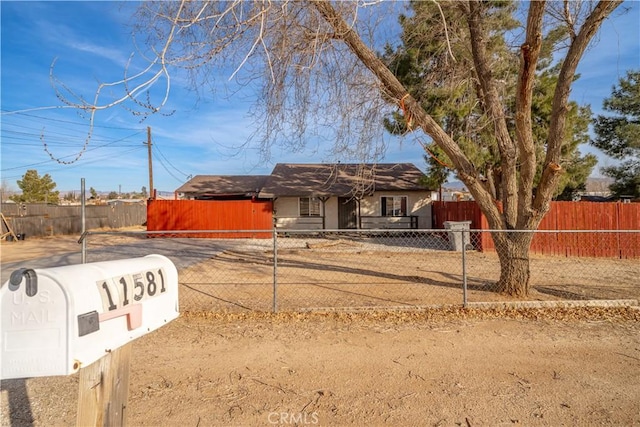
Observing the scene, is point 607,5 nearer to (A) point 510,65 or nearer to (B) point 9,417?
(A) point 510,65

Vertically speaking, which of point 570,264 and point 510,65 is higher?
point 510,65

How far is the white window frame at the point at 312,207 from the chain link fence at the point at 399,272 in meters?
5.41

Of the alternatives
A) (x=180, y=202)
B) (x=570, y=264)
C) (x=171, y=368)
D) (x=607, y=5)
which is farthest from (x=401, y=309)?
(x=180, y=202)

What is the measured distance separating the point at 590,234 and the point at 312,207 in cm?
1331

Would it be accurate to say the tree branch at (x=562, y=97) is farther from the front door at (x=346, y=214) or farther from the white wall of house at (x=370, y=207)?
the front door at (x=346, y=214)

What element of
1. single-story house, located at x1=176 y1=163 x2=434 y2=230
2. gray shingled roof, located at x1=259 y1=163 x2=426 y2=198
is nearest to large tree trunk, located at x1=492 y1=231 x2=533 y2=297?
gray shingled roof, located at x1=259 y1=163 x2=426 y2=198

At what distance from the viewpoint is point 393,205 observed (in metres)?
21.5

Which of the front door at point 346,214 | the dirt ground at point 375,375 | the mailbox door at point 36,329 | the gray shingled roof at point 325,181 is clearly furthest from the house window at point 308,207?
the mailbox door at point 36,329

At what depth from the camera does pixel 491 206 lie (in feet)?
21.5

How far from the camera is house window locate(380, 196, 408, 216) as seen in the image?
2147cm

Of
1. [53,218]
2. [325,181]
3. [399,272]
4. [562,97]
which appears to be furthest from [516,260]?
[53,218]

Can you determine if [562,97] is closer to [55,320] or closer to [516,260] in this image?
[516,260]

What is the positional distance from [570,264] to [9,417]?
42.5ft

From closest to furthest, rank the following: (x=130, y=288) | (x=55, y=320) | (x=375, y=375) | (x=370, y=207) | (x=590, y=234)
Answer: (x=55, y=320) → (x=130, y=288) → (x=375, y=375) → (x=590, y=234) → (x=370, y=207)
